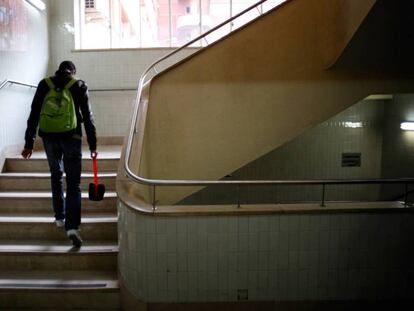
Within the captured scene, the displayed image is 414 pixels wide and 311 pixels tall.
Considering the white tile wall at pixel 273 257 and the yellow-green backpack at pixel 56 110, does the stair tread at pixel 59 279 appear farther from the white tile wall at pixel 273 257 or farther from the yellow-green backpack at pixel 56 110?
the yellow-green backpack at pixel 56 110

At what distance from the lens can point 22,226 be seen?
3.45 meters

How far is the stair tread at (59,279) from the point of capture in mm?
2912

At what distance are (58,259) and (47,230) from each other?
42cm

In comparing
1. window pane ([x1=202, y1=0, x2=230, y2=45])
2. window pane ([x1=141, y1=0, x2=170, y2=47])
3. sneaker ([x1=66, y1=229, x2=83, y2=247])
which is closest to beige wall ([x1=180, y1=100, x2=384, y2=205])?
window pane ([x1=202, y1=0, x2=230, y2=45])

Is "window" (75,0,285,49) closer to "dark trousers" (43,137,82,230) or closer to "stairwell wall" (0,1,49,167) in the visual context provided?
Answer: "stairwell wall" (0,1,49,167)

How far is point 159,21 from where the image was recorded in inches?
268

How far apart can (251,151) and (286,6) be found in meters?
1.68

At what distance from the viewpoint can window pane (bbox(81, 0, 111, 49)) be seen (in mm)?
6641

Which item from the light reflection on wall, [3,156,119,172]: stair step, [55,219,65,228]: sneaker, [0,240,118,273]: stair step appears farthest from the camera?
the light reflection on wall

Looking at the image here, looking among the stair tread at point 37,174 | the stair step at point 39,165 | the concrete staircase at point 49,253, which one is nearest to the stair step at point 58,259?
the concrete staircase at point 49,253

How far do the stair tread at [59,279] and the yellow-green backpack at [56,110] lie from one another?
1286 mm

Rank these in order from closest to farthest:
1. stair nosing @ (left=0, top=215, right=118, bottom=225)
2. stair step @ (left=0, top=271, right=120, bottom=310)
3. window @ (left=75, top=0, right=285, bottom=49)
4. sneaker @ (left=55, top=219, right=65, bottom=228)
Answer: stair step @ (left=0, top=271, right=120, bottom=310) → sneaker @ (left=55, top=219, right=65, bottom=228) → stair nosing @ (left=0, top=215, right=118, bottom=225) → window @ (left=75, top=0, right=285, bottom=49)

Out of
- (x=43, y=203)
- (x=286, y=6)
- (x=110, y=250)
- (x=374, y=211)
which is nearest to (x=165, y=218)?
(x=110, y=250)

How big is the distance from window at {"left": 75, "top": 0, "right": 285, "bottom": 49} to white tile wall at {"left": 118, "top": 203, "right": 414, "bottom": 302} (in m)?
4.75
